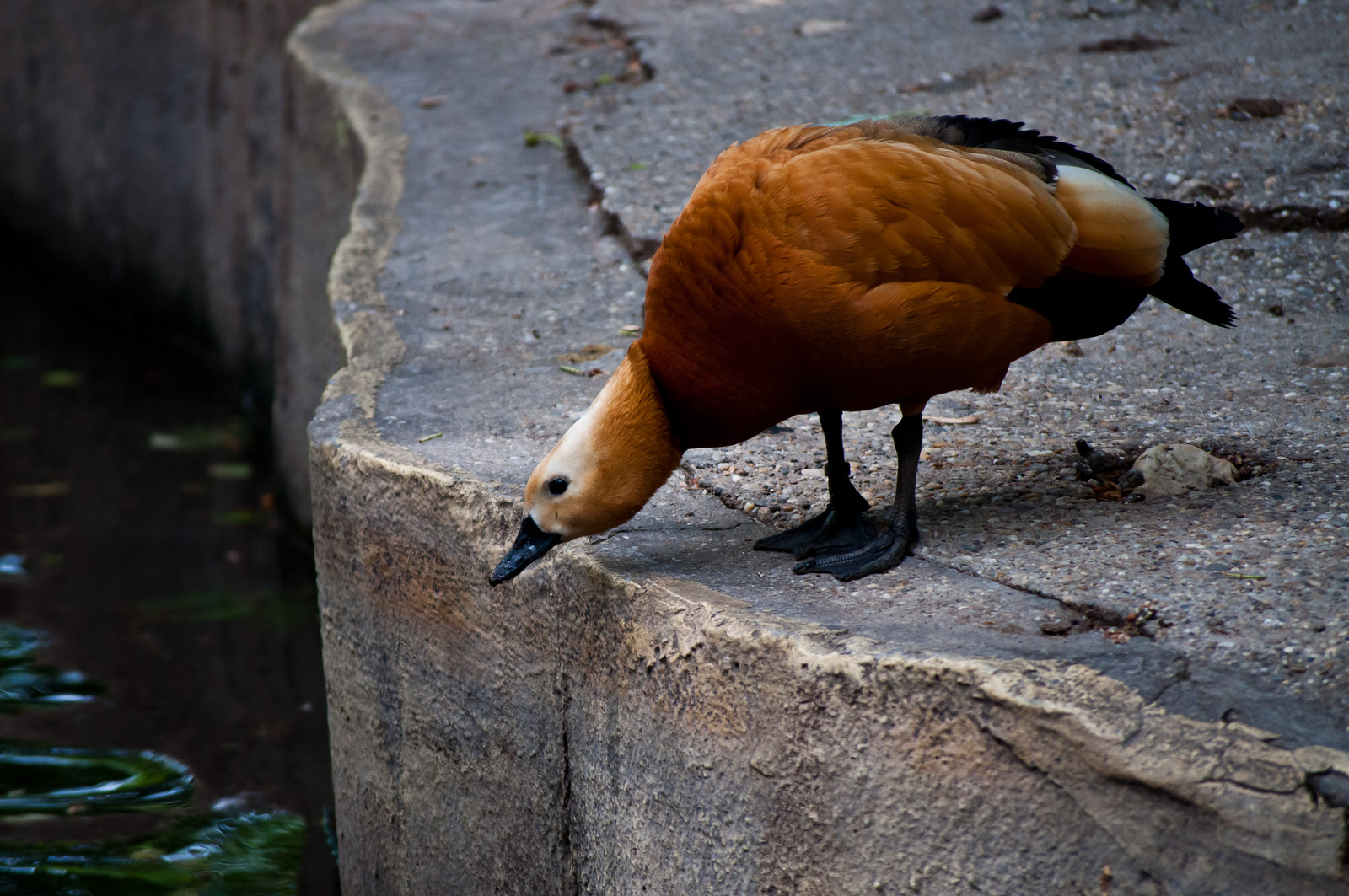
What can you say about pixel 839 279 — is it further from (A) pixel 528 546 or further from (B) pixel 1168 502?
(B) pixel 1168 502

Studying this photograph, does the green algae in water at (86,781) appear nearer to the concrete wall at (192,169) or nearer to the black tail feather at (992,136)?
the concrete wall at (192,169)

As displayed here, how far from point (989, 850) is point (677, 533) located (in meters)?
0.88

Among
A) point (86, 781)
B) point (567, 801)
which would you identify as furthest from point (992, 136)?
point (86, 781)

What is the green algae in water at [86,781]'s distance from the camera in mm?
3768

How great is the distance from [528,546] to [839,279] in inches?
26.5

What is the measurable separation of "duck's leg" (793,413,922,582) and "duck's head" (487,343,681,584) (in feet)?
1.06

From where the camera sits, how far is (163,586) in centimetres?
526

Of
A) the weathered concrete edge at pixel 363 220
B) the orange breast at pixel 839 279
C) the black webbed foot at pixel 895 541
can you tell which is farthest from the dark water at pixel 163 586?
the orange breast at pixel 839 279

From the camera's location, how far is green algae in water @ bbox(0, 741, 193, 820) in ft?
12.4

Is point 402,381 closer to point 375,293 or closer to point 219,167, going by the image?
point 375,293

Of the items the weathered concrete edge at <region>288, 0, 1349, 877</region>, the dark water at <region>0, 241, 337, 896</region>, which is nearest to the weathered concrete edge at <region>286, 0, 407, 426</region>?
the weathered concrete edge at <region>288, 0, 1349, 877</region>

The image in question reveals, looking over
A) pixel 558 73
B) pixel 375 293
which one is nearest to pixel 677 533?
pixel 375 293

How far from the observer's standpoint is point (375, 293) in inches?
144

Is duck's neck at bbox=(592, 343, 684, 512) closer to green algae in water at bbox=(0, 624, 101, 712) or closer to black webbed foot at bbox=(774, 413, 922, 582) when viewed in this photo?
black webbed foot at bbox=(774, 413, 922, 582)
